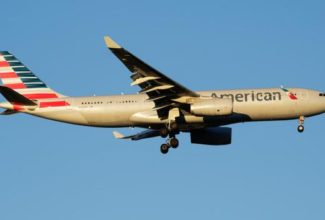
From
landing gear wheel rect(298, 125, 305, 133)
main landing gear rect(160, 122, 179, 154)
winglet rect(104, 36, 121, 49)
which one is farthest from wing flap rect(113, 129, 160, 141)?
winglet rect(104, 36, 121, 49)

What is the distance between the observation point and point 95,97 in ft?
184

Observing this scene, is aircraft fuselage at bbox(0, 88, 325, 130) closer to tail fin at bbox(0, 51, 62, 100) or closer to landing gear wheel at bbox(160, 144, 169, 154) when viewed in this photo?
landing gear wheel at bbox(160, 144, 169, 154)

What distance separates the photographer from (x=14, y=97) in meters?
54.2

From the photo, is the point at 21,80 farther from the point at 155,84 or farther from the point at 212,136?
the point at 212,136

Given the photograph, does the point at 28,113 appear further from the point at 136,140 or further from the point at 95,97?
the point at 136,140

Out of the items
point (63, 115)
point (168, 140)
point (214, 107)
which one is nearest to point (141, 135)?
point (168, 140)

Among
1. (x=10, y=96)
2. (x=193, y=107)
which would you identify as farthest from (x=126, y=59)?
(x=10, y=96)

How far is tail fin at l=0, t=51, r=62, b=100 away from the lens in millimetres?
57781

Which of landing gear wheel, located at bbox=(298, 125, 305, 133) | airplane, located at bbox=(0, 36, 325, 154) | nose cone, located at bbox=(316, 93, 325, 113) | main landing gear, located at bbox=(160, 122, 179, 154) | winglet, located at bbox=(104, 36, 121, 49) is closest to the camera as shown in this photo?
winglet, located at bbox=(104, 36, 121, 49)

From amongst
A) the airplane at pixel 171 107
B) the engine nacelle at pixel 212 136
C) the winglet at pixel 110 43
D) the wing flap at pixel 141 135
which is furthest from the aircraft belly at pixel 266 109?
the winglet at pixel 110 43

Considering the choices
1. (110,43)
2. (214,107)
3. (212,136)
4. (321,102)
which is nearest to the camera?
(110,43)

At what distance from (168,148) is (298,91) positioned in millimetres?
10175

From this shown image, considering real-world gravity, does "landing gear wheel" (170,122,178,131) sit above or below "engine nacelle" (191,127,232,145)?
below

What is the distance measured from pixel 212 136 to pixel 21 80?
15.3 meters
